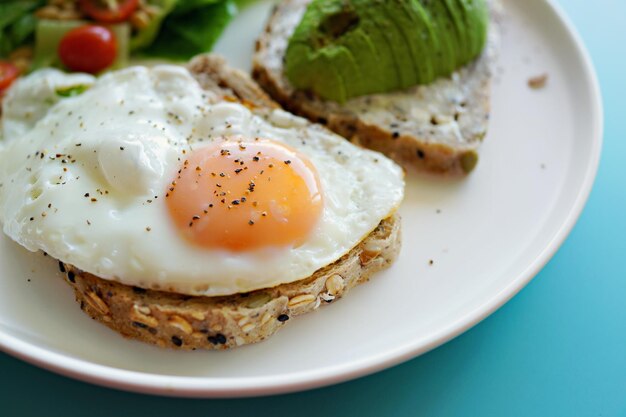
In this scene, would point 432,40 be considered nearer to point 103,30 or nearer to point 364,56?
point 364,56

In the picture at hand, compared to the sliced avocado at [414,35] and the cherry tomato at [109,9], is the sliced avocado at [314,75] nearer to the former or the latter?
the sliced avocado at [414,35]

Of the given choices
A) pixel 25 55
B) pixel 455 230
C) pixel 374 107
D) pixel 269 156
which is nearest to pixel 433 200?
pixel 455 230

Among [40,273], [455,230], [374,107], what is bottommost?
[40,273]

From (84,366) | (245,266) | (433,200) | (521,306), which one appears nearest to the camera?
(84,366)

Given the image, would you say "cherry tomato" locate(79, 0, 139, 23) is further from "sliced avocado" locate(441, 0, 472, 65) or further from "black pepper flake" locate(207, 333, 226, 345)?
"black pepper flake" locate(207, 333, 226, 345)

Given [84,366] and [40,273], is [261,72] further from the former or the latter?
[84,366]

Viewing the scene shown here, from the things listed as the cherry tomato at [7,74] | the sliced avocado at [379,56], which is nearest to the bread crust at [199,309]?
the sliced avocado at [379,56]

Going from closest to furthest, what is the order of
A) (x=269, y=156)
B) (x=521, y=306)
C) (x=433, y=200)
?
(x=269, y=156) → (x=521, y=306) → (x=433, y=200)

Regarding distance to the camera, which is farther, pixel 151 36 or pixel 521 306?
pixel 151 36
